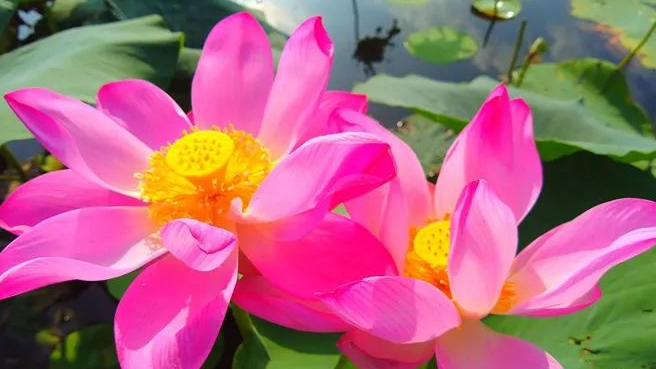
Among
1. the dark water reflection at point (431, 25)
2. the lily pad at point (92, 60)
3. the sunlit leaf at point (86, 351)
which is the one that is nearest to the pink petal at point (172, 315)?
the lily pad at point (92, 60)

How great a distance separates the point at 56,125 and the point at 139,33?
2.44 feet

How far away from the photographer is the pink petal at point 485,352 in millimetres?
501

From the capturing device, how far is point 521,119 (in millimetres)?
612

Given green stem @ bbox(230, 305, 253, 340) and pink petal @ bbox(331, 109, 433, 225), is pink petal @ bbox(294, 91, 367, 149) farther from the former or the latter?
green stem @ bbox(230, 305, 253, 340)

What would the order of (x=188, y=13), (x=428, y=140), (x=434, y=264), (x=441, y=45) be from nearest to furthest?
(x=434, y=264) < (x=428, y=140) < (x=188, y=13) < (x=441, y=45)

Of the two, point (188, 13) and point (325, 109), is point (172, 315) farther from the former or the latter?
point (188, 13)

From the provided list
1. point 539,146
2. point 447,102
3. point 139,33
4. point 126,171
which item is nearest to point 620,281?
point 539,146

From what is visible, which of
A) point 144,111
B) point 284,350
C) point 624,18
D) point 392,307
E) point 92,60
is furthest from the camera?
point 624,18

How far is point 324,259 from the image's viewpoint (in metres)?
0.55

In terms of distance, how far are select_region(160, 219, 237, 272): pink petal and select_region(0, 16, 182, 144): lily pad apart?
1.87 ft

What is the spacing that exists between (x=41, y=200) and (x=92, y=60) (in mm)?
571

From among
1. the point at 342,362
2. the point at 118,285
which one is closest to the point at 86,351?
the point at 118,285

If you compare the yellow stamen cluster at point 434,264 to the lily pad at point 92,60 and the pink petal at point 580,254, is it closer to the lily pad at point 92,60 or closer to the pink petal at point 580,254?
the pink petal at point 580,254

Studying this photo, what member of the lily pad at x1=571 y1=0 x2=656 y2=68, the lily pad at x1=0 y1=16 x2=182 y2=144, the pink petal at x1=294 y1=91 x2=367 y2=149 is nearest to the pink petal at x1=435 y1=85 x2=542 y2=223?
the pink petal at x1=294 y1=91 x2=367 y2=149
